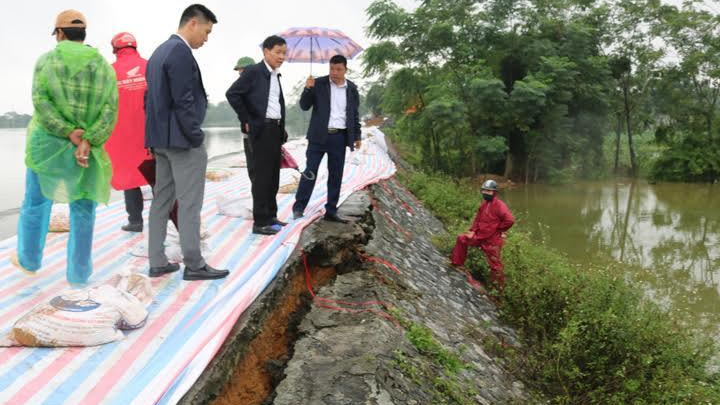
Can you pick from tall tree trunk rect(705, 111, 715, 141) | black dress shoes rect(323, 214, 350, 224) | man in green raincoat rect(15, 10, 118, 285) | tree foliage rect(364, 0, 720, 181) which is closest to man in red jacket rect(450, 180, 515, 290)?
black dress shoes rect(323, 214, 350, 224)

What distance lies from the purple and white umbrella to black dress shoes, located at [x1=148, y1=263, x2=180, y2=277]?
3.18 meters

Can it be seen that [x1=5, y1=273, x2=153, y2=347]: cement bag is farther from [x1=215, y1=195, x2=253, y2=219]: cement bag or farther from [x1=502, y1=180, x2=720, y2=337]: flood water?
[x1=502, y1=180, x2=720, y2=337]: flood water

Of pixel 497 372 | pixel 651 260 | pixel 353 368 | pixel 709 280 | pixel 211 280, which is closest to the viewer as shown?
pixel 353 368

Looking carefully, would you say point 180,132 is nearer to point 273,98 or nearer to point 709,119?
point 273,98

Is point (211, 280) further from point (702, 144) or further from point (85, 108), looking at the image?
point (702, 144)

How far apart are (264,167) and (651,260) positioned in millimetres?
9766

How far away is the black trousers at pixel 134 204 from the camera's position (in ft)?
16.2

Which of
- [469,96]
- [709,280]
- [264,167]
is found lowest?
[709,280]

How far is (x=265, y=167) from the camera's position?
4750 mm

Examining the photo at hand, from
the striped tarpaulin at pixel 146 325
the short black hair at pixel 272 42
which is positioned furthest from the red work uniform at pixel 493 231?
A: the short black hair at pixel 272 42

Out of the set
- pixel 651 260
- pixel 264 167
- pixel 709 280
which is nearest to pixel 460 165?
pixel 651 260

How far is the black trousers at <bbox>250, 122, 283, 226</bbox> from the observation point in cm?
468

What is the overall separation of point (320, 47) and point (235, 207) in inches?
84.0

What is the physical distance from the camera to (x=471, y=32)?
19.9 m
